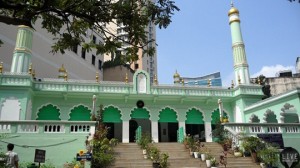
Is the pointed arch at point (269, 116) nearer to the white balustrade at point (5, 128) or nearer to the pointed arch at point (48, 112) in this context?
the pointed arch at point (48, 112)

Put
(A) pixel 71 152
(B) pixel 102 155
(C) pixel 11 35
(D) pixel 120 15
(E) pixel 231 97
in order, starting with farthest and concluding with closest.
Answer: (C) pixel 11 35, (E) pixel 231 97, (A) pixel 71 152, (B) pixel 102 155, (D) pixel 120 15

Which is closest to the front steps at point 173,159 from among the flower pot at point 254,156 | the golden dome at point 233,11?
the flower pot at point 254,156

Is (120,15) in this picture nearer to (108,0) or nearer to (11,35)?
(108,0)

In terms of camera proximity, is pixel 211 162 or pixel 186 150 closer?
pixel 211 162

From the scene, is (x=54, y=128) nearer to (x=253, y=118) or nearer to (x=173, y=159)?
(x=173, y=159)

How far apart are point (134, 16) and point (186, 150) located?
10093 mm

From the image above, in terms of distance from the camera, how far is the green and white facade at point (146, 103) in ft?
56.0

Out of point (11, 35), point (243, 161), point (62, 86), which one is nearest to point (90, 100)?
point (62, 86)

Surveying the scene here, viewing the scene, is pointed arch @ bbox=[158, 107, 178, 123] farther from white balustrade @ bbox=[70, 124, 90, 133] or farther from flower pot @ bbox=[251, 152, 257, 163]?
flower pot @ bbox=[251, 152, 257, 163]

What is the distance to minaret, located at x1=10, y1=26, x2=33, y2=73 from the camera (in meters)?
18.8

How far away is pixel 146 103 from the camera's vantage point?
20.6 meters

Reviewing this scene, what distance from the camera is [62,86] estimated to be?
19.1 meters

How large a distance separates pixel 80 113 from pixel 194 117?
8.23 metres

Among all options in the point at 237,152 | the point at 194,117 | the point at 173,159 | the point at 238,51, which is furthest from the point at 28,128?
the point at 238,51
